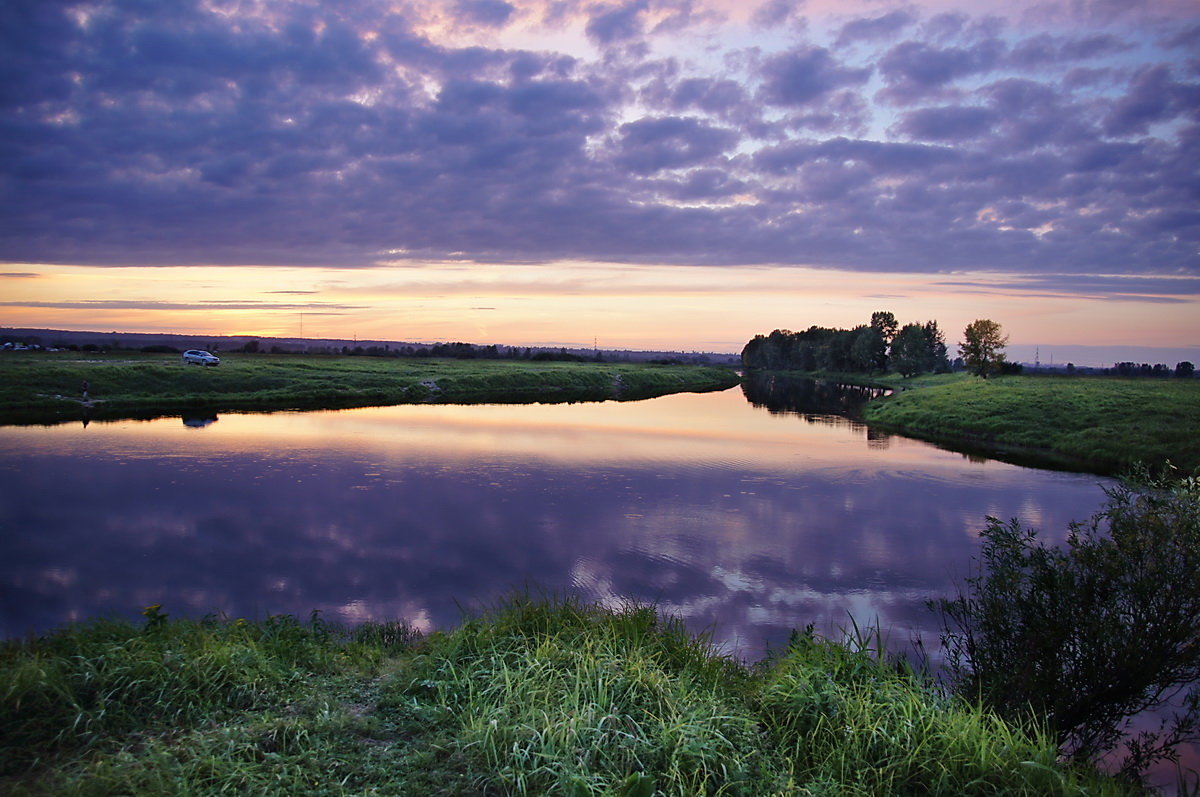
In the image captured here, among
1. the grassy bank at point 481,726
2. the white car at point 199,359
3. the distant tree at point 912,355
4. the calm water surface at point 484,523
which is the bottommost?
the calm water surface at point 484,523

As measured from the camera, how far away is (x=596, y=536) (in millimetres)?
17391

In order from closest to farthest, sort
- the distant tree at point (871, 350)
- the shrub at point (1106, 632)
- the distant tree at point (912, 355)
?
the shrub at point (1106, 632) < the distant tree at point (912, 355) < the distant tree at point (871, 350)

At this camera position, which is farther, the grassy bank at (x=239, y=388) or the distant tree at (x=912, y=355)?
the distant tree at (x=912, y=355)

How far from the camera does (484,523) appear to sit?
18656mm

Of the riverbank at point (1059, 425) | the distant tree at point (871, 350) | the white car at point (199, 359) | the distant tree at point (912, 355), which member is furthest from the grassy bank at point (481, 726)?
the distant tree at point (871, 350)

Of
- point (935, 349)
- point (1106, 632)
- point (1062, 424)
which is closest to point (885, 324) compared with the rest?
point (935, 349)

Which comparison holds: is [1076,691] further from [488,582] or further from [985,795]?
[488,582]

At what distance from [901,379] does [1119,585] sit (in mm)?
103557

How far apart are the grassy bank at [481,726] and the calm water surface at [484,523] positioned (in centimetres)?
309

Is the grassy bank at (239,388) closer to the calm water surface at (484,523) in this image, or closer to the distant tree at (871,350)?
the calm water surface at (484,523)

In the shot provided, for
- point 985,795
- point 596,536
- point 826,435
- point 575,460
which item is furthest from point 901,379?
point 985,795

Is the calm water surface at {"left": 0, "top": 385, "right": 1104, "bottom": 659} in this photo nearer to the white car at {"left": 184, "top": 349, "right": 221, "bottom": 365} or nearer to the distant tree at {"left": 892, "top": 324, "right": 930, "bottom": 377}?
the white car at {"left": 184, "top": 349, "right": 221, "bottom": 365}

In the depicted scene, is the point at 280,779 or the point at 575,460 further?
the point at 575,460

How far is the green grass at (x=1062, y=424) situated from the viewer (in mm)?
29750
